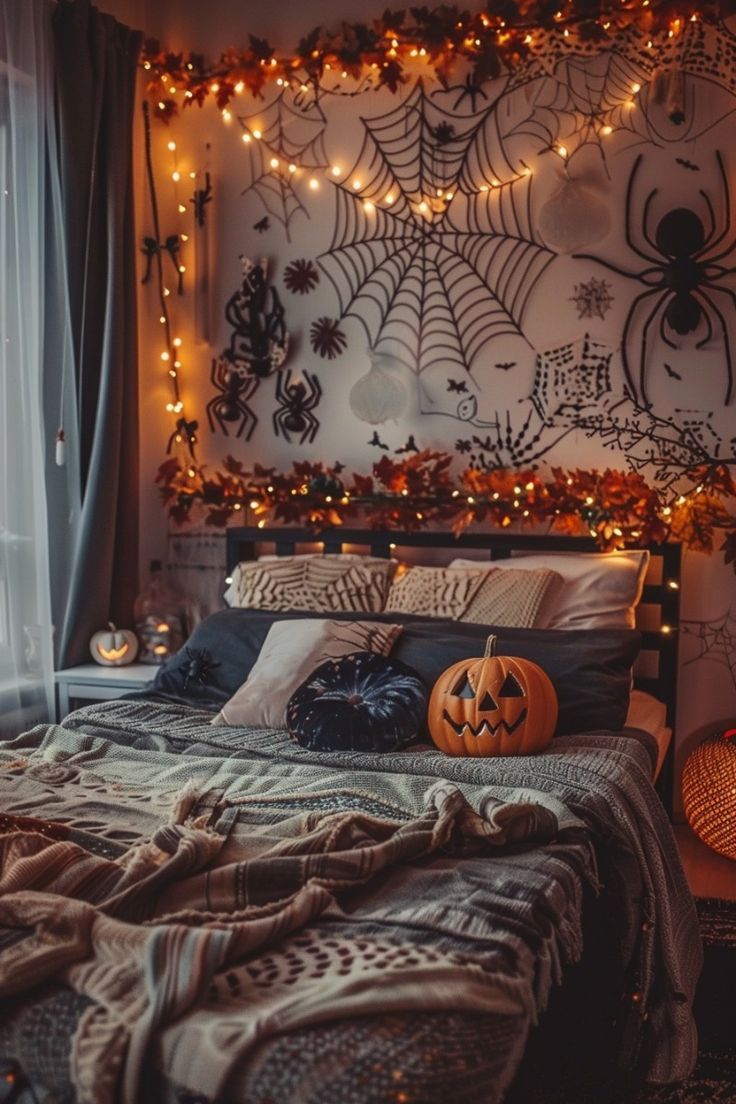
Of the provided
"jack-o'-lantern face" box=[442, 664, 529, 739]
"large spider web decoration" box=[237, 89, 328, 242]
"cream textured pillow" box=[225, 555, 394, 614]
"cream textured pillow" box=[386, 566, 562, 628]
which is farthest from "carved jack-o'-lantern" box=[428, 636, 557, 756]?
"large spider web decoration" box=[237, 89, 328, 242]

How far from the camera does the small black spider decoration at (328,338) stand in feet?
12.0

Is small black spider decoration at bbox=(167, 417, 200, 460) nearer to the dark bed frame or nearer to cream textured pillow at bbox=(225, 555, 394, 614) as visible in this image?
the dark bed frame

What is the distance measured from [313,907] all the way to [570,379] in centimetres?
228

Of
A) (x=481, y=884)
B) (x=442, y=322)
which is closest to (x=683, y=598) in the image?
(x=442, y=322)

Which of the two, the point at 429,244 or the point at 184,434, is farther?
the point at 184,434

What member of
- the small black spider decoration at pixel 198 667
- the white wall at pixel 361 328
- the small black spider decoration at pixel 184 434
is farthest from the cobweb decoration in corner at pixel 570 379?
the small black spider decoration at pixel 198 667

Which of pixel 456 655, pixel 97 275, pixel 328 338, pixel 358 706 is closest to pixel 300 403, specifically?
pixel 328 338

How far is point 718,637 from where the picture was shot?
331cm

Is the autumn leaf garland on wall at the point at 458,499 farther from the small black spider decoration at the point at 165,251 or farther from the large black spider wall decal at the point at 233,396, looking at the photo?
the small black spider decoration at the point at 165,251

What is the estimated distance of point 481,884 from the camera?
1.64m

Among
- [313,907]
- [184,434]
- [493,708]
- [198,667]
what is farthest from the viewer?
[184,434]

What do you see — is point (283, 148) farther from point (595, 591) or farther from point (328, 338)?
point (595, 591)

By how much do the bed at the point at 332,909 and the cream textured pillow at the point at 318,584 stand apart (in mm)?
446

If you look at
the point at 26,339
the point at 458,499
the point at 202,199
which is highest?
the point at 202,199
